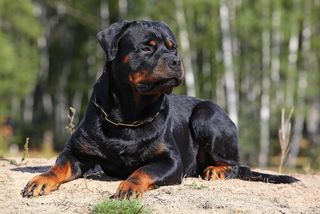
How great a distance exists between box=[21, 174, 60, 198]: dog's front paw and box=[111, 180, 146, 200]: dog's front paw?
24.3 inches

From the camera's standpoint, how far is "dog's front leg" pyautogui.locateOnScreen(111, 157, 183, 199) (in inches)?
208

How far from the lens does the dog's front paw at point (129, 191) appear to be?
17.1 ft

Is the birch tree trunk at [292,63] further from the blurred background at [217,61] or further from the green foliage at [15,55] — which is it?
the green foliage at [15,55]

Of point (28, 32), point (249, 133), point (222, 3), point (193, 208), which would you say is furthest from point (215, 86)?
point (193, 208)

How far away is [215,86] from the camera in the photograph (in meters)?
29.8

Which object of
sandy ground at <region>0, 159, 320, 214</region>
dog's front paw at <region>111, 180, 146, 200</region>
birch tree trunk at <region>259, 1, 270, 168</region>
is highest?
dog's front paw at <region>111, 180, 146, 200</region>

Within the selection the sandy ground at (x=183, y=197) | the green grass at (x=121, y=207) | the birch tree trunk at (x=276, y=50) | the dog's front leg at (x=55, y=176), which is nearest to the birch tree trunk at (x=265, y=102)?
the birch tree trunk at (x=276, y=50)

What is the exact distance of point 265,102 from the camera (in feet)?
88.8

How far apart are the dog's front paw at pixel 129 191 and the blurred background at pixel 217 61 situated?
57.2 ft

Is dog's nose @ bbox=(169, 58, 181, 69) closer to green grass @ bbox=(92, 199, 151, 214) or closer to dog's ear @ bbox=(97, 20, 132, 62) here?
dog's ear @ bbox=(97, 20, 132, 62)

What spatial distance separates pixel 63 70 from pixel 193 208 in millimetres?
33648

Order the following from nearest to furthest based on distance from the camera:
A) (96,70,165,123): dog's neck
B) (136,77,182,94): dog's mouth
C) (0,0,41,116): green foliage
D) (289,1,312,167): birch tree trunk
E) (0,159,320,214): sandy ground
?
(0,159,320,214): sandy ground < (136,77,182,94): dog's mouth < (96,70,165,123): dog's neck < (0,0,41,116): green foliage < (289,1,312,167): birch tree trunk

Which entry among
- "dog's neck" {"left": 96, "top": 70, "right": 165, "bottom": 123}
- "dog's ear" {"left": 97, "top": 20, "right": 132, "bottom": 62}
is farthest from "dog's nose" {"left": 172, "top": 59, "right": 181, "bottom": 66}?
"dog's ear" {"left": 97, "top": 20, "right": 132, "bottom": 62}

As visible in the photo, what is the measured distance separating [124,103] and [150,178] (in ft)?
2.82
